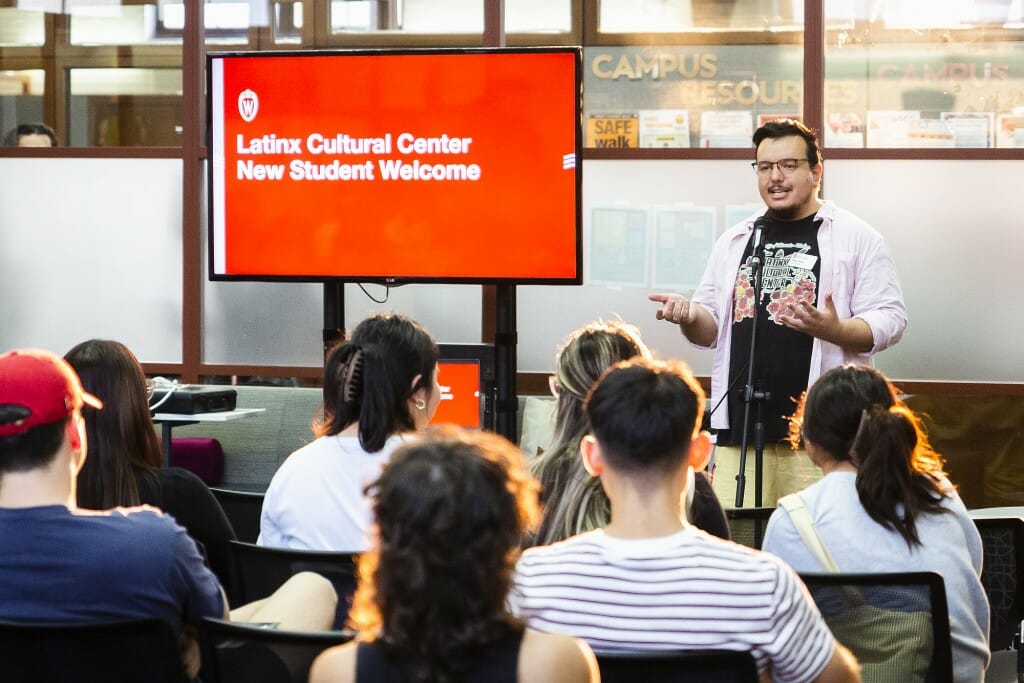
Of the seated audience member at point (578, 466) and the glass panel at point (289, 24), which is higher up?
the glass panel at point (289, 24)

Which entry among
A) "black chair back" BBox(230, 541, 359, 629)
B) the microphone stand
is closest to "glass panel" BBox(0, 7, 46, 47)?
the microphone stand

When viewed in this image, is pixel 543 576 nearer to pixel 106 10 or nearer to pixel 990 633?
pixel 990 633

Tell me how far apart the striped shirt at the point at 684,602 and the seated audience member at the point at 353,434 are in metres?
0.88

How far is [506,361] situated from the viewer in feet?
15.9

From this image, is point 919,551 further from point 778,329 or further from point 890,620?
point 778,329

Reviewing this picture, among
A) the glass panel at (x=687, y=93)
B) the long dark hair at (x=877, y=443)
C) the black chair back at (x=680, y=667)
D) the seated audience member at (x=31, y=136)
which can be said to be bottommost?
the black chair back at (x=680, y=667)

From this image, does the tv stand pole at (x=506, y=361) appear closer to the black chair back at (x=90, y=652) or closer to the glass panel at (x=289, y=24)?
the glass panel at (x=289, y=24)

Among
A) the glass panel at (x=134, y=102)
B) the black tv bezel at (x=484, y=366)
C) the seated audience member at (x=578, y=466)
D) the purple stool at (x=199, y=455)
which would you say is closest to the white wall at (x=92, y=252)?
the glass panel at (x=134, y=102)

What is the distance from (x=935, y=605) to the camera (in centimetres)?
205

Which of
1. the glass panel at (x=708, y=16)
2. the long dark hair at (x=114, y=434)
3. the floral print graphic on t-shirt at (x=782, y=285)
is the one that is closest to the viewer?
the long dark hair at (x=114, y=434)

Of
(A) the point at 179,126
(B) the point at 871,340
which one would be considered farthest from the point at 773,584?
(A) the point at 179,126

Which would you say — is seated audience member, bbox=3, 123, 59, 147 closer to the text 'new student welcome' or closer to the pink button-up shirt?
the text 'new student welcome'

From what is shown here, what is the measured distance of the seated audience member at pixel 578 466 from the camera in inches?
93.4

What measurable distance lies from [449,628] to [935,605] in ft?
3.24
